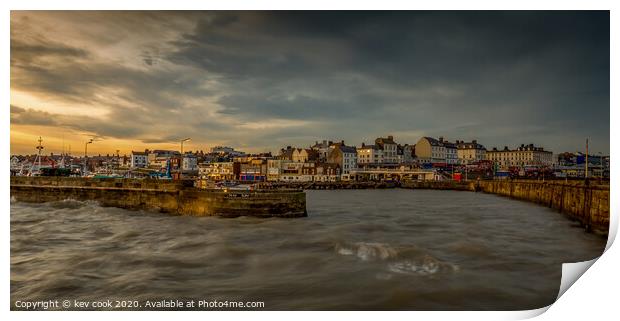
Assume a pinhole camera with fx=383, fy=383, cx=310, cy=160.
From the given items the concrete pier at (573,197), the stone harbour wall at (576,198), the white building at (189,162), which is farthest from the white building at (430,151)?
the white building at (189,162)

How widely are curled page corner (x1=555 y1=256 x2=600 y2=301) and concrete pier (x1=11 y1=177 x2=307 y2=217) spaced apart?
41.0ft

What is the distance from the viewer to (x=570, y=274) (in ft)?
28.2

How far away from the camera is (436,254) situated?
37.1ft

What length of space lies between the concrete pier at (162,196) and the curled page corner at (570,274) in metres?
12.5

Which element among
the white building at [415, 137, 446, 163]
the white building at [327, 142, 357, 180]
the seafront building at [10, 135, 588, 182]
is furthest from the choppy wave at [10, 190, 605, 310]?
the white building at [415, 137, 446, 163]

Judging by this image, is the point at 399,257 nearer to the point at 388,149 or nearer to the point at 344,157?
the point at 344,157

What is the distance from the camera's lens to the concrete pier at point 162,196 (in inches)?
752

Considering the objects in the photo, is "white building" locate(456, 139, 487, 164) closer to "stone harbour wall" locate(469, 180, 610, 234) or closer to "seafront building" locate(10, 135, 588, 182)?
"seafront building" locate(10, 135, 588, 182)

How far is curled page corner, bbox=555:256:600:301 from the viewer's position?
786 cm

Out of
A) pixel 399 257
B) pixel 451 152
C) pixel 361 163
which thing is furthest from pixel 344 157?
pixel 399 257

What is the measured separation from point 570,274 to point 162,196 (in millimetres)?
19809

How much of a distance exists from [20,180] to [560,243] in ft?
110
